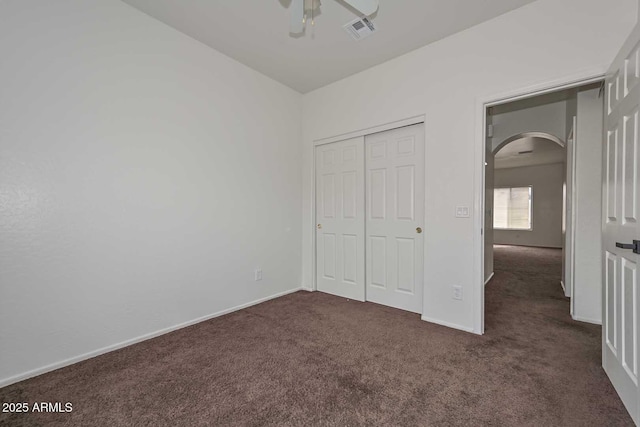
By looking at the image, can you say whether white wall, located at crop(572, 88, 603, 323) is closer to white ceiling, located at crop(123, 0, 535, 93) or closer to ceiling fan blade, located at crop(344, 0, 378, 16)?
white ceiling, located at crop(123, 0, 535, 93)

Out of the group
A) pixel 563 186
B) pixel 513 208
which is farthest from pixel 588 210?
pixel 513 208

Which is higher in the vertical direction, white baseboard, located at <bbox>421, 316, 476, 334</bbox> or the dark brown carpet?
white baseboard, located at <bbox>421, 316, 476, 334</bbox>

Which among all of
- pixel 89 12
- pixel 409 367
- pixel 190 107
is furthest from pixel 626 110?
pixel 89 12

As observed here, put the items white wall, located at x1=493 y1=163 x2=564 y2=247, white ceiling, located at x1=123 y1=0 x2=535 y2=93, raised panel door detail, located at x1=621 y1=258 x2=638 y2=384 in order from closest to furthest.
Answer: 1. raised panel door detail, located at x1=621 y1=258 x2=638 y2=384
2. white ceiling, located at x1=123 y1=0 x2=535 y2=93
3. white wall, located at x1=493 y1=163 x2=564 y2=247

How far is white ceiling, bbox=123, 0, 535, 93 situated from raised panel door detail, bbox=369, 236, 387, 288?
2034 millimetres

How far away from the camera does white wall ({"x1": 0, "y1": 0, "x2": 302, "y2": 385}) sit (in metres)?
1.81

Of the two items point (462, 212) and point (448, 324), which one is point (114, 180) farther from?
point (448, 324)

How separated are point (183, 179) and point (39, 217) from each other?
3.38 feet

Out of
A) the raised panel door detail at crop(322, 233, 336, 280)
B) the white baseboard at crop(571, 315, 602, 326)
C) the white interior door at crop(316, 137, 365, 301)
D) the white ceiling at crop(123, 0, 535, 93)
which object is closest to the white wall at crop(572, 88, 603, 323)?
the white baseboard at crop(571, 315, 602, 326)

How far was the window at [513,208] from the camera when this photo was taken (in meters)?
9.16

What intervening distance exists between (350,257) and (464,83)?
2.23 metres

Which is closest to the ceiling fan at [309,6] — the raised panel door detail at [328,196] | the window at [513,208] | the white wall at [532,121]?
the raised panel door detail at [328,196]

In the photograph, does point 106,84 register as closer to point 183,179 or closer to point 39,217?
point 183,179

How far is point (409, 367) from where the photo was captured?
1936 millimetres
